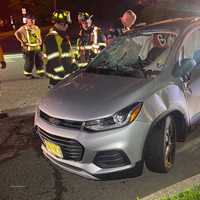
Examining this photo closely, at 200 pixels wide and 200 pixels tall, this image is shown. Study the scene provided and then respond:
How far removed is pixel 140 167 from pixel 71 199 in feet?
2.55

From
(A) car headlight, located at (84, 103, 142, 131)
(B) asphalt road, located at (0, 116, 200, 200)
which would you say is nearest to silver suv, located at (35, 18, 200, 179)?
(A) car headlight, located at (84, 103, 142, 131)

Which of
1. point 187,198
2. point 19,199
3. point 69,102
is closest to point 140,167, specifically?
point 187,198

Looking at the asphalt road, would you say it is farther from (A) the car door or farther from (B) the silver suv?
(A) the car door

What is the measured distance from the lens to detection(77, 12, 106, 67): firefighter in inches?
332

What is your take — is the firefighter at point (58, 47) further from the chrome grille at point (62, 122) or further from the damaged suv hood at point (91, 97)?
the chrome grille at point (62, 122)

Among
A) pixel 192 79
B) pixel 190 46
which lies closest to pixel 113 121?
pixel 192 79

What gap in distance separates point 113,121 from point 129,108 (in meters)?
0.22

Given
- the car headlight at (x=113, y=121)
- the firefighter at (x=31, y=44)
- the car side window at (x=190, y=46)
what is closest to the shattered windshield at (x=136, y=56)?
the car side window at (x=190, y=46)

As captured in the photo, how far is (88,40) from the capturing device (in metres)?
8.56

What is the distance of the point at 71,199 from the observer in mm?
4297

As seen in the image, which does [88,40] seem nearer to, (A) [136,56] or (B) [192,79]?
(A) [136,56]

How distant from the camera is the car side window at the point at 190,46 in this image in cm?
508

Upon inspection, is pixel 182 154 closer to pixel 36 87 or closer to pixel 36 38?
pixel 36 87

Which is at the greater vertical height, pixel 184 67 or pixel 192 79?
pixel 184 67
